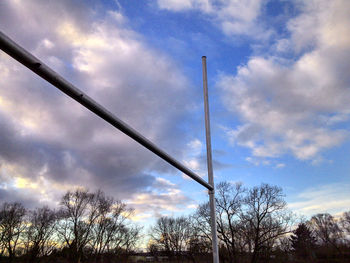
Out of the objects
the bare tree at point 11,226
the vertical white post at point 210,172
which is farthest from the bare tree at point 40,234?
the vertical white post at point 210,172

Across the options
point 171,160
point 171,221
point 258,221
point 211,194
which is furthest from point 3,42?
point 171,221

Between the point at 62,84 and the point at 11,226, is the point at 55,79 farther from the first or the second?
the point at 11,226

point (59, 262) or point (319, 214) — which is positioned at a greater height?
point (319, 214)

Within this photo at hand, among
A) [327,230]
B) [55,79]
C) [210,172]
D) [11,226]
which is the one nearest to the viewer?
[55,79]

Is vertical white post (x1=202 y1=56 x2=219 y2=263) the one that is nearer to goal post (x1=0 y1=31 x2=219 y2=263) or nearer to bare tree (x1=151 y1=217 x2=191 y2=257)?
goal post (x1=0 y1=31 x2=219 y2=263)

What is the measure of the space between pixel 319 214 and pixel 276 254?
129 ft

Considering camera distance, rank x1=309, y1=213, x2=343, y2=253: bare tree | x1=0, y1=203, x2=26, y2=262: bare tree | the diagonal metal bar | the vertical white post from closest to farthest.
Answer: the diagonal metal bar < the vertical white post < x1=0, y1=203, x2=26, y2=262: bare tree < x1=309, y1=213, x2=343, y2=253: bare tree

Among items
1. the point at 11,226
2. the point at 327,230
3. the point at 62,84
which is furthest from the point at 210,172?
the point at 327,230

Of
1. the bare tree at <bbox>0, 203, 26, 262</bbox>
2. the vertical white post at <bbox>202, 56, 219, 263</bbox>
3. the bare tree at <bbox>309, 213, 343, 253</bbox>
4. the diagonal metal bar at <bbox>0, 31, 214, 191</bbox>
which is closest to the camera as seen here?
the diagonal metal bar at <bbox>0, 31, 214, 191</bbox>

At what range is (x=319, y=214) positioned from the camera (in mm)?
69500

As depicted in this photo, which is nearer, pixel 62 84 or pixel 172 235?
pixel 62 84

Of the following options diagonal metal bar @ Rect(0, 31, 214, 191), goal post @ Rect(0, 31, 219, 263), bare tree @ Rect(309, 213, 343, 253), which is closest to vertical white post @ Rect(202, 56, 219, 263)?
goal post @ Rect(0, 31, 219, 263)

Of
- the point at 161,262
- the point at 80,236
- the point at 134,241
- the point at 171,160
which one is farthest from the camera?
the point at 161,262

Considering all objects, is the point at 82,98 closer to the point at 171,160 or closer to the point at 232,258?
the point at 171,160
